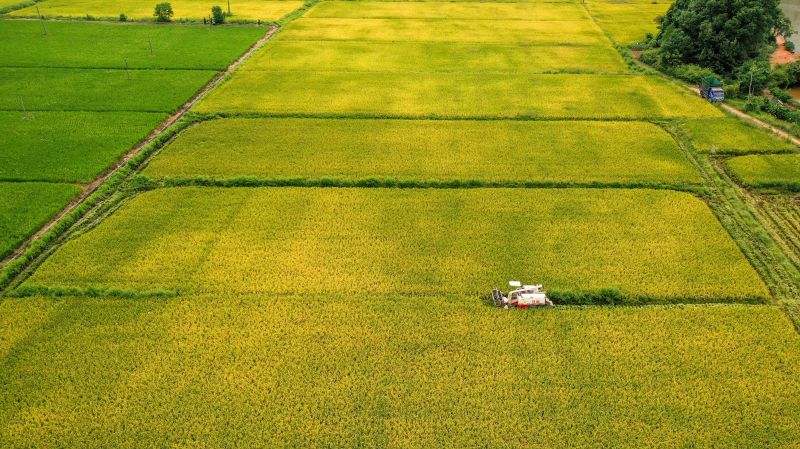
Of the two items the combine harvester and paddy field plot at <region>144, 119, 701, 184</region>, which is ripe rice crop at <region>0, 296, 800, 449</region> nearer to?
the combine harvester

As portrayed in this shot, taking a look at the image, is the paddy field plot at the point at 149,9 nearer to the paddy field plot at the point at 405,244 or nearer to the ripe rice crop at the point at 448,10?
the ripe rice crop at the point at 448,10

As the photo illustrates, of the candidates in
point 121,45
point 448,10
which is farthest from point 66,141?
point 448,10

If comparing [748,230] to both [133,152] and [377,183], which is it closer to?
[377,183]

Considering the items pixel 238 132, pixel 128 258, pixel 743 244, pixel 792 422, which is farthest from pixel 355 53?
pixel 792 422

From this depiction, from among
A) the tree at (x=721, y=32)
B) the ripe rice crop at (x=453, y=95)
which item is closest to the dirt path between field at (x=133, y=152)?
the ripe rice crop at (x=453, y=95)

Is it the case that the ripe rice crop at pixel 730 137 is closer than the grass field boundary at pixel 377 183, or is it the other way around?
the grass field boundary at pixel 377 183

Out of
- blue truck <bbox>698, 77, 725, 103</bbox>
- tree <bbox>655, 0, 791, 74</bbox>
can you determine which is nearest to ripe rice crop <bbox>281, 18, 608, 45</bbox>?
tree <bbox>655, 0, 791, 74</bbox>

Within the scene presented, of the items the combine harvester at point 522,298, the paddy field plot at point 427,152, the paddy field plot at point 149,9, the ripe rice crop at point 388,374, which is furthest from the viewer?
the paddy field plot at point 149,9
